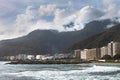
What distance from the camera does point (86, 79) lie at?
50.0 meters

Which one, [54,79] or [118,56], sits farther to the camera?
[118,56]

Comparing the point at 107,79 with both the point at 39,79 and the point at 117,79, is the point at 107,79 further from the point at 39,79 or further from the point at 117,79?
the point at 39,79

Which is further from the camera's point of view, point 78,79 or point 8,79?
Result: point 8,79

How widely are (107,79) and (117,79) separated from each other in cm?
154

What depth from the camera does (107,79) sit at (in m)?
49.9

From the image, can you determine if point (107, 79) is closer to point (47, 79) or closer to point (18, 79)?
point (47, 79)

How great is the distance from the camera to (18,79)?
5291cm

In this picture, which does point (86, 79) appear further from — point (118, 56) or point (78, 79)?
point (118, 56)

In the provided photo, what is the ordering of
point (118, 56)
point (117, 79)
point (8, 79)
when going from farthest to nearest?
point (118, 56) → point (8, 79) → point (117, 79)

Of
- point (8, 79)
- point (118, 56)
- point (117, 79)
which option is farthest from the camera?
point (118, 56)

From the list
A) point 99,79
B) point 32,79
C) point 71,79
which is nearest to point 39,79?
point 32,79

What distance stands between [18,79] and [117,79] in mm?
16064

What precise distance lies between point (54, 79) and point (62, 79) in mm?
1318

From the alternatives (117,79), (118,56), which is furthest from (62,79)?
(118,56)
